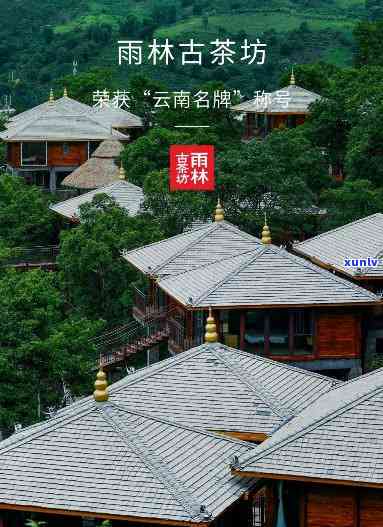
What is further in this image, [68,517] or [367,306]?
[367,306]

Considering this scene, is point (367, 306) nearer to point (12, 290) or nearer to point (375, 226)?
point (375, 226)

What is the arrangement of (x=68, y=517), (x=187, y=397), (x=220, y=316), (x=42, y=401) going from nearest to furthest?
(x=68, y=517)
(x=187, y=397)
(x=42, y=401)
(x=220, y=316)

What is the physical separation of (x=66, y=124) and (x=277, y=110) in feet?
34.9

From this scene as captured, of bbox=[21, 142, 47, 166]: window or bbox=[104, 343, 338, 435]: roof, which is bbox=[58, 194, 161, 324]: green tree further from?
bbox=[21, 142, 47, 166]: window

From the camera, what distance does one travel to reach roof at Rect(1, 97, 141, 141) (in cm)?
6297

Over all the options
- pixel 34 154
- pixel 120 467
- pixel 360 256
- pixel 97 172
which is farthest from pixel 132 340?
pixel 34 154

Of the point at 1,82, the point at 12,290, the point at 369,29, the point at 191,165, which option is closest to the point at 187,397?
the point at 12,290

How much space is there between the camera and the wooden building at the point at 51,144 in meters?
62.9

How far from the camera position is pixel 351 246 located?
1457 inches

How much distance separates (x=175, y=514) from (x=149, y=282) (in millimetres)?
19773

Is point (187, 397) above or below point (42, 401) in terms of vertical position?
above

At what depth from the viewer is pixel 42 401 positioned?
28.6 m

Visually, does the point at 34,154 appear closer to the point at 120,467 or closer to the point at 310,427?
the point at 120,467

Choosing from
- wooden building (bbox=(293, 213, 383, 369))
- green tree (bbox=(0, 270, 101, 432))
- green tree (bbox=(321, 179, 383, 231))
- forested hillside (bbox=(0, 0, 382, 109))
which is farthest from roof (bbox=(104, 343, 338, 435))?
forested hillside (bbox=(0, 0, 382, 109))
